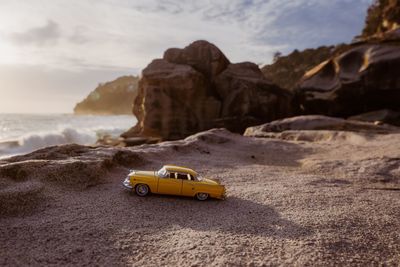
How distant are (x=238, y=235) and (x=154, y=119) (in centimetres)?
3726

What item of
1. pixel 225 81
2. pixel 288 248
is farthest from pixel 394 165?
pixel 225 81

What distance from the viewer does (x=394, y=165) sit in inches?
648

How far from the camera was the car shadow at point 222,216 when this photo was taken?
9.06 m

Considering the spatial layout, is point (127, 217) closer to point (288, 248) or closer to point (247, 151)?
point (288, 248)

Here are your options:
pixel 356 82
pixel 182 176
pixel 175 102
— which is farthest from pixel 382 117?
pixel 182 176

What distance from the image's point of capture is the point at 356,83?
39.4 m

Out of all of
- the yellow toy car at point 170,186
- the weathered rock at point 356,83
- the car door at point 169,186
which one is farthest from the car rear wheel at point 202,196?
the weathered rock at point 356,83

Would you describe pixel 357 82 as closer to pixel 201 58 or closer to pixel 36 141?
pixel 201 58

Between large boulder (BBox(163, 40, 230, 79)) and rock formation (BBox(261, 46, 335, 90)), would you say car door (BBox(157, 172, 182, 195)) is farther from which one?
rock formation (BBox(261, 46, 335, 90))

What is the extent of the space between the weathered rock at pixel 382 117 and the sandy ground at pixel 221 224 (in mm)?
25479

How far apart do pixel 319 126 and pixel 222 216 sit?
972 inches

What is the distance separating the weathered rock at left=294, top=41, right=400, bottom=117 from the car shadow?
33.7m

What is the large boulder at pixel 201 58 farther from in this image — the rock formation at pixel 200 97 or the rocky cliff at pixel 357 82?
the rocky cliff at pixel 357 82

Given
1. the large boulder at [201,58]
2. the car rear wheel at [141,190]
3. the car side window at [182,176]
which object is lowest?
the car rear wheel at [141,190]
